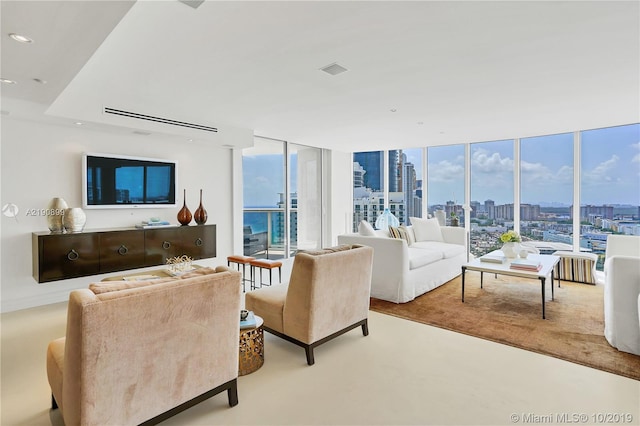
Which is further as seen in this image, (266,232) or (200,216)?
(266,232)

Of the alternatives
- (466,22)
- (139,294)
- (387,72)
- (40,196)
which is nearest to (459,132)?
(387,72)

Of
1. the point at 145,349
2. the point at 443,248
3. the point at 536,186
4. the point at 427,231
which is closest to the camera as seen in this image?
the point at 145,349

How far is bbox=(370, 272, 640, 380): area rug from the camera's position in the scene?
8.66 feet

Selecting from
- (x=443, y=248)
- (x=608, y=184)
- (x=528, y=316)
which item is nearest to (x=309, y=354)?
(x=528, y=316)

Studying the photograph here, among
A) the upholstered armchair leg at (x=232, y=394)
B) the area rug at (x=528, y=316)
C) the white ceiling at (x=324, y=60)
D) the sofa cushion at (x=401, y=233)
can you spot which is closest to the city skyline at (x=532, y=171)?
the white ceiling at (x=324, y=60)

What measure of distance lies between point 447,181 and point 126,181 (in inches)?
240

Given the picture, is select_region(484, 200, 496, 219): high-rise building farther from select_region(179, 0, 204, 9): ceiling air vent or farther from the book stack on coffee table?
select_region(179, 0, 204, 9): ceiling air vent

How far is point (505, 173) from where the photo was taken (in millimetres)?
6500

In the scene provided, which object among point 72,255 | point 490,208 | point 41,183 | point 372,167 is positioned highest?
point 372,167

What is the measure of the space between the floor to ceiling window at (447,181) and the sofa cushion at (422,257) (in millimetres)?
2387

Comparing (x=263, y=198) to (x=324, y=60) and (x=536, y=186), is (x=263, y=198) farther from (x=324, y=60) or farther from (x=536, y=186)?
(x=536, y=186)

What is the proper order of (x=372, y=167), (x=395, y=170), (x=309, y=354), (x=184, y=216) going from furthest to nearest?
(x=372, y=167) → (x=395, y=170) → (x=184, y=216) → (x=309, y=354)

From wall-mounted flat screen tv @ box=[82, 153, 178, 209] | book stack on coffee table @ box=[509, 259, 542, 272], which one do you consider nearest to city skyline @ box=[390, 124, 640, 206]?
book stack on coffee table @ box=[509, 259, 542, 272]

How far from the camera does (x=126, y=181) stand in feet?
14.6
